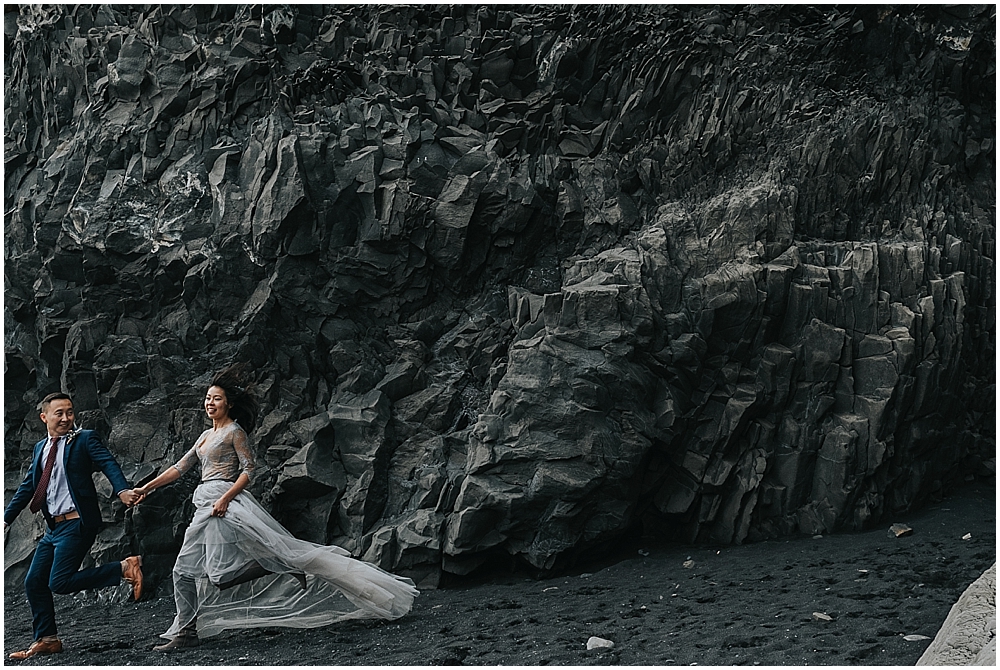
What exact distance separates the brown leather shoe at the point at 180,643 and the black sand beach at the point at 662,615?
4.3 inches

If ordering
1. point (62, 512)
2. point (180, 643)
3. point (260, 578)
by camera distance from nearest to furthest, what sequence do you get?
point (62, 512) → point (180, 643) → point (260, 578)

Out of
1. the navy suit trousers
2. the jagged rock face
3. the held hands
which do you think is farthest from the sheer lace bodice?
the jagged rock face

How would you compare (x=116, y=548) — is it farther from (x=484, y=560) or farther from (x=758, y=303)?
(x=758, y=303)

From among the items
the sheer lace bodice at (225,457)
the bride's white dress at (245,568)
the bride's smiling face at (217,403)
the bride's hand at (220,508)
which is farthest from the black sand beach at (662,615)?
the bride's smiling face at (217,403)

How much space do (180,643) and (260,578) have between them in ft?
2.53

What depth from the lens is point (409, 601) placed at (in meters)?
6.82

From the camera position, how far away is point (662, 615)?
691 centimetres

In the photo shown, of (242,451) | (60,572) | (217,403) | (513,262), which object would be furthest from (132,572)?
(513,262)

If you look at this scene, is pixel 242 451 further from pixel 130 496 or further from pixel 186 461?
pixel 130 496

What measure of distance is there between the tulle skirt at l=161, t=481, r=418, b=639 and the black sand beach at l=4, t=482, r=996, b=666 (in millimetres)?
178

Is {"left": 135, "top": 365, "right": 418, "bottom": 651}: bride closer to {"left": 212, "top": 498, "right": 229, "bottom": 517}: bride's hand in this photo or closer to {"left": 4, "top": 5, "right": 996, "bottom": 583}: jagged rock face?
{"left": 212, "top": 498, "right": 229, "bottom": 517}: bride's hand

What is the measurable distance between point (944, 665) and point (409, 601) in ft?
13.1

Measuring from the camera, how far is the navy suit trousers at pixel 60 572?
6180mm

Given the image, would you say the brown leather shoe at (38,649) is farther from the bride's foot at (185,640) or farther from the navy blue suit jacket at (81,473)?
the navy blue suit jacket at (81,473)
